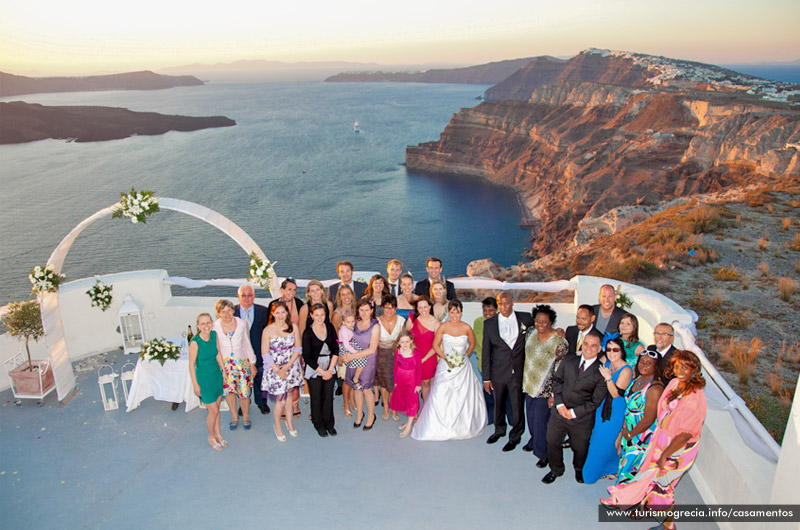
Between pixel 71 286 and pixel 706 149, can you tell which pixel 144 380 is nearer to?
pixel 71 286

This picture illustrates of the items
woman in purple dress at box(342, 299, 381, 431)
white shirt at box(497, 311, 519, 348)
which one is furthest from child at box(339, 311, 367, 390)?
white shirt at box(497, 311, 519, 348)

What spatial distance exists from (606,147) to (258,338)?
77505 millimetres

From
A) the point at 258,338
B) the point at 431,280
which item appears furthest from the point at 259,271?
the point at 431,280

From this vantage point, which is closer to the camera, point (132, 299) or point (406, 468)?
point (406, 468)

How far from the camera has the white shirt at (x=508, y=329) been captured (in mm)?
5449

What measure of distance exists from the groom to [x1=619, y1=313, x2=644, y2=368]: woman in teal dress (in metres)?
0.96

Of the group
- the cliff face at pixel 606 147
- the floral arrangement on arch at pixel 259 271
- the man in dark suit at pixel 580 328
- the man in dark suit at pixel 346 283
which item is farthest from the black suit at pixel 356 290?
the cliff face at pixel 606 147

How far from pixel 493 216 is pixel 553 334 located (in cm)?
7759

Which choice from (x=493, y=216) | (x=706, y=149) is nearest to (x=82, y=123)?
(x=493, y=216)

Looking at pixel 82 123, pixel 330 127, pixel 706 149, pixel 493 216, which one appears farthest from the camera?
pixel 330 127

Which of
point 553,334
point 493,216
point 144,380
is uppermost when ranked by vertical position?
point 553,334

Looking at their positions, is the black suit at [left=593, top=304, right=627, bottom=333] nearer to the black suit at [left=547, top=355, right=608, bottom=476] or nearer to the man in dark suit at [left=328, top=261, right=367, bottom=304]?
the black suit at [left=547, top=355, right=608, bottom=476]

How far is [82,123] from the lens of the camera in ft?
420

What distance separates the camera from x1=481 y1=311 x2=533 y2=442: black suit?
545cm
